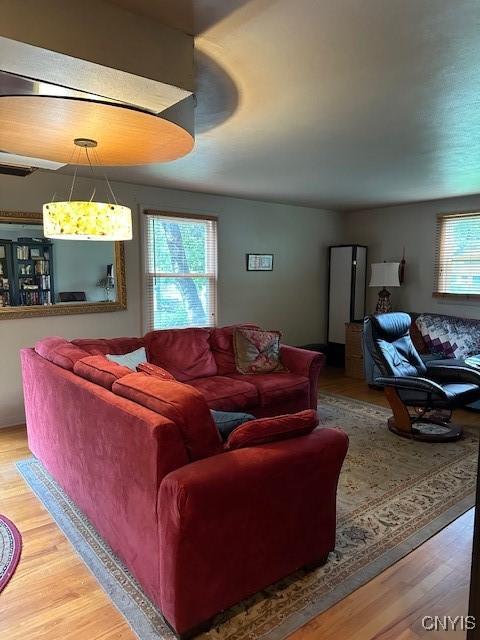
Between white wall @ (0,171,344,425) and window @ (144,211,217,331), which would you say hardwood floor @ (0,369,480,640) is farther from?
window @ (144,211,217,331)

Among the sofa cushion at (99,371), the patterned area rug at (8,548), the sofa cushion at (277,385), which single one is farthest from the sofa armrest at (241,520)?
the sofa cushion at (277,385)

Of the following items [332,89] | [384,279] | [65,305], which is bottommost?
[65,305]

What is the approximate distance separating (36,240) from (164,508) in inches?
126

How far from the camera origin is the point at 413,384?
347 centimetres

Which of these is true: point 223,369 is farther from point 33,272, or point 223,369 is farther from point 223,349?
point 33,272

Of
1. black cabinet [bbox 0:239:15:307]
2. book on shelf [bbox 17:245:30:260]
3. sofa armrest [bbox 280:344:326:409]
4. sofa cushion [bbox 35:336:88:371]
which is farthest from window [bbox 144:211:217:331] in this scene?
sofa cushion [bbox 35:336:88:371]

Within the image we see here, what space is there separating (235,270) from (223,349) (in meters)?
1.66

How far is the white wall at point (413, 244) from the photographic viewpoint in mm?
5395

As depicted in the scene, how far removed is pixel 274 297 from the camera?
236 inches

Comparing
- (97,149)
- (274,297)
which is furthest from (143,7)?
(274,297)

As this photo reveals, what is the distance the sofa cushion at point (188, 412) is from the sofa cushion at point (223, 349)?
2.18 meters

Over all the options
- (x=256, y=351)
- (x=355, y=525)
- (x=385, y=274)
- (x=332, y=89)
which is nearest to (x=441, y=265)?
(x=385, y=274)

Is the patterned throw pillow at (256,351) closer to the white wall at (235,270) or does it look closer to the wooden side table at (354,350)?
the white wall at (235,270)

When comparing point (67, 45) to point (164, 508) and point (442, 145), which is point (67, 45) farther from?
point (442, 145)
